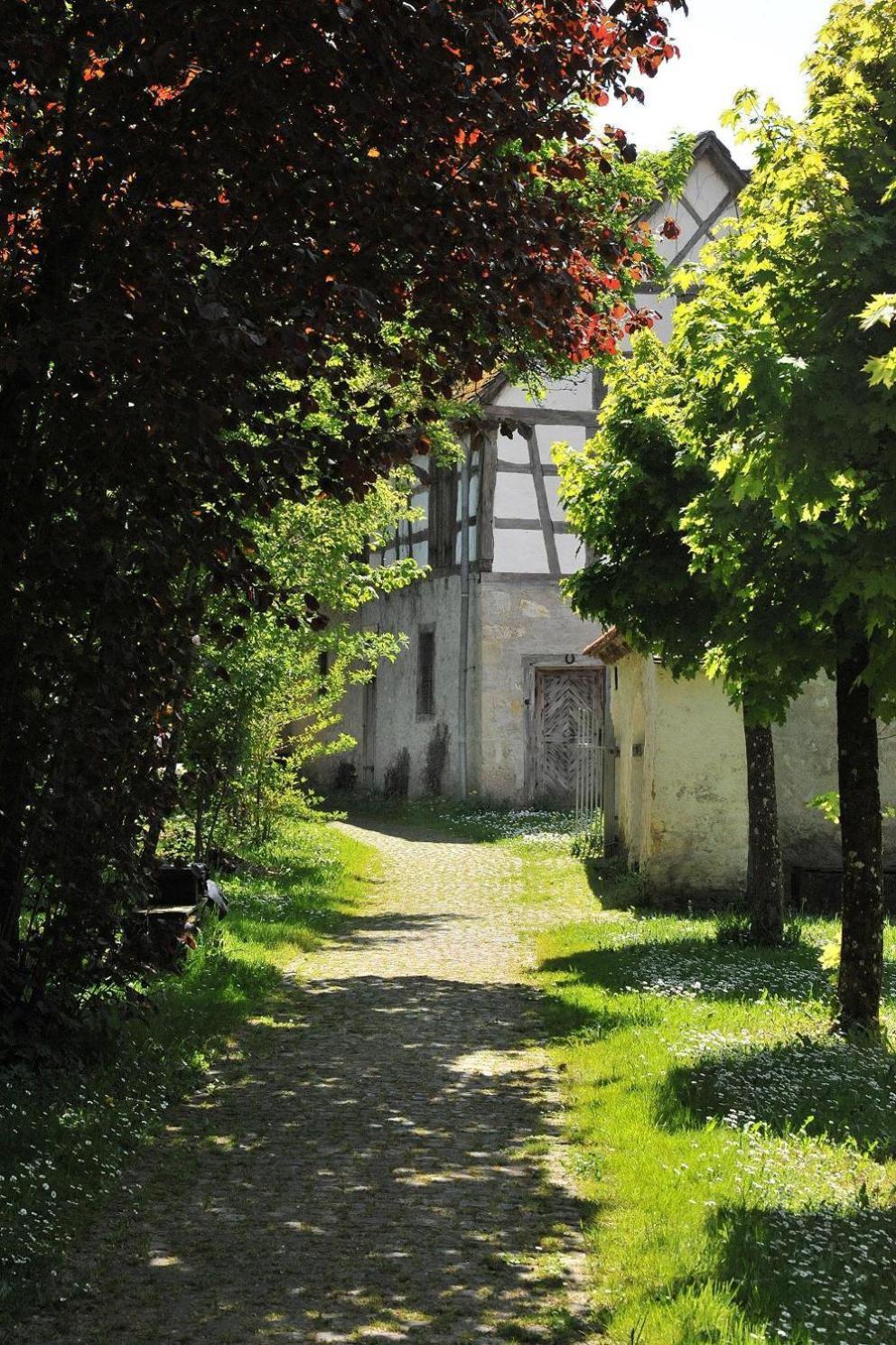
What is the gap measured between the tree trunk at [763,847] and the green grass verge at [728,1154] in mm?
1584

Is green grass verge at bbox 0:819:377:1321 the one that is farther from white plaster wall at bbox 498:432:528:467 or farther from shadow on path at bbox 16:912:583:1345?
white plaster wall at bbox 498:432:528:467

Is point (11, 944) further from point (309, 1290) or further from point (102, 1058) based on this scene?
point (309, 1290)

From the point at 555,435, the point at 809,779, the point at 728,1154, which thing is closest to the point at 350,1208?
the point at 728,1154

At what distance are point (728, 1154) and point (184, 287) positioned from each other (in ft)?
13.5

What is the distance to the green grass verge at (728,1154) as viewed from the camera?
185 inches

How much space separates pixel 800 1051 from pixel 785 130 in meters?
4.72

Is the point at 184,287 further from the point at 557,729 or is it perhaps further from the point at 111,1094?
the point at 557,729

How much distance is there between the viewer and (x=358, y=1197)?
20.0 feet

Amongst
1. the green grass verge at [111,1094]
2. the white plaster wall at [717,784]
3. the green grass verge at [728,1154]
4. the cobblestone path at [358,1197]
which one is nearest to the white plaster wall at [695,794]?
the white plaster wall at [717,784]

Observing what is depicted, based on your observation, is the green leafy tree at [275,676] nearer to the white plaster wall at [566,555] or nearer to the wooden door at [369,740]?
the white plaster wall at [566,555]

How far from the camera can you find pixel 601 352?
906cm

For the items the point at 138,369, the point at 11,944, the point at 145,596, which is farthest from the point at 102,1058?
the point at 138,369

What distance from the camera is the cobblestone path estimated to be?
4801 mm

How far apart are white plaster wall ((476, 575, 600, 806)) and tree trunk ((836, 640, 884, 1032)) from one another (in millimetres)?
17802
